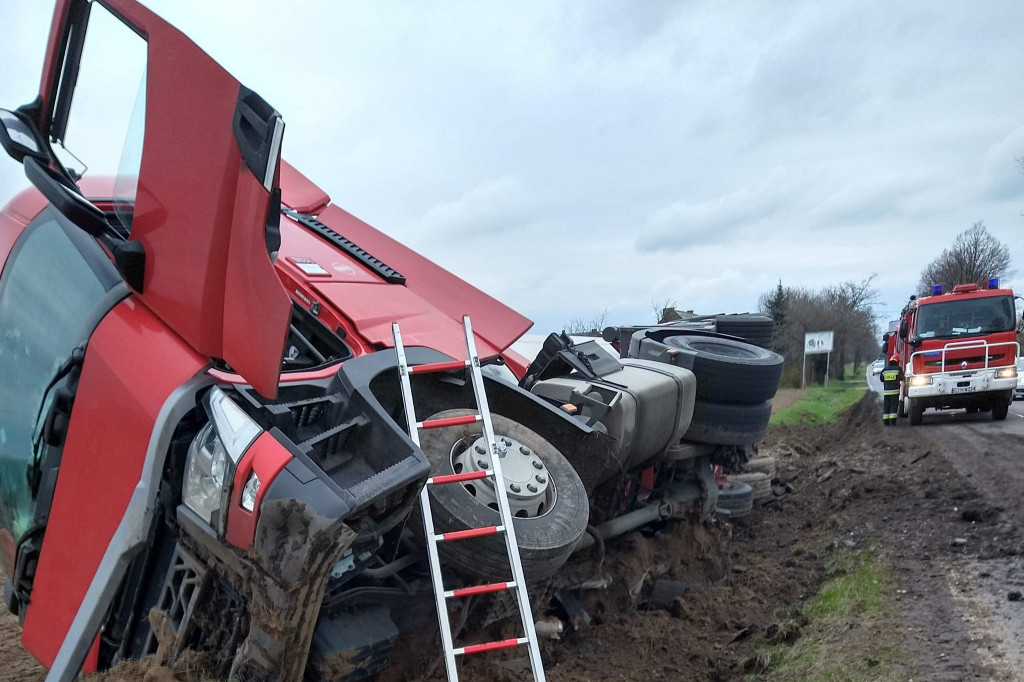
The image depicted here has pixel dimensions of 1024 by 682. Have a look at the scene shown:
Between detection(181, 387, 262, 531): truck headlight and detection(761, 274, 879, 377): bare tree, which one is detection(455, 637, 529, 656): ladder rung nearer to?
detection(181, 387, 262, 531): truck headlight

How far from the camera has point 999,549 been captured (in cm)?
460

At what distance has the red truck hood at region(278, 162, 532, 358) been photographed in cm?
373

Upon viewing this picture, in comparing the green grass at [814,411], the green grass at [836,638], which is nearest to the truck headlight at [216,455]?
the green grass at [836,638]

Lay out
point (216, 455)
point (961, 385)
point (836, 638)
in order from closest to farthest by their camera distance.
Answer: point (216, 455) < point (836, 638) < point (961, 385)

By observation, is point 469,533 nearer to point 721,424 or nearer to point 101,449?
point 101,449

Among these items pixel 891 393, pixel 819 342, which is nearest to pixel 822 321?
pixel 819 342

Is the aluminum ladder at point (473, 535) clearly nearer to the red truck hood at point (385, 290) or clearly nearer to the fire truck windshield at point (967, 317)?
the red truck hood at point (385, 290)

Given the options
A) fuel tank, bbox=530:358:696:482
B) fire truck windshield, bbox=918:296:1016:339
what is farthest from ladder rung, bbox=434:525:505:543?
fire truck windshield, bbox=918:296:1016:339

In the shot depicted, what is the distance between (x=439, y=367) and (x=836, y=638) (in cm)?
219

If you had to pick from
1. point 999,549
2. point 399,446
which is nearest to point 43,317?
point 399,446

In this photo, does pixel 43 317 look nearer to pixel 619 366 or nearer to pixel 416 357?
pixel 416 357

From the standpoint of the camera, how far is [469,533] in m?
2.65

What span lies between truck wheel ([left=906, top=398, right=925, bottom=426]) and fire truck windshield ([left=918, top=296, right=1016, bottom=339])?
1142 millimetres

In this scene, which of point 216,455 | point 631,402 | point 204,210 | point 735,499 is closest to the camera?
point 216,455
